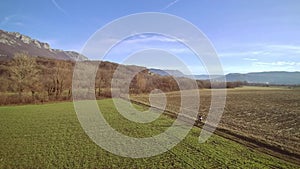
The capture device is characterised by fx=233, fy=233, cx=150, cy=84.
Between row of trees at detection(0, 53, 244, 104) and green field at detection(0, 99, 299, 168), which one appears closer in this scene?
green field at detection(0, 99, 299, 168)

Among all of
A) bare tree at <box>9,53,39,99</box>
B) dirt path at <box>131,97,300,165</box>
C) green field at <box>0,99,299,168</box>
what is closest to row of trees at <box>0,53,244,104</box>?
bare tree at <box>9,53,39,99</box>

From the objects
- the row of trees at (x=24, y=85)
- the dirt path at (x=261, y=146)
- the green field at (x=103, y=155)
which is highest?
the row of trees at (x=24, y=85)

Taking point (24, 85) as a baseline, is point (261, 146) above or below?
below

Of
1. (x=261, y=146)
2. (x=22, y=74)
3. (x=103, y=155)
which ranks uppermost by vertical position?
(x=22, y=74)

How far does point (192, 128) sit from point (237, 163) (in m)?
10.3

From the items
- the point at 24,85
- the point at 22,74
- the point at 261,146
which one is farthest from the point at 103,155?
the point at 22,74

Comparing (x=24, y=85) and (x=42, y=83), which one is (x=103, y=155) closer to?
(x=24, y=85)

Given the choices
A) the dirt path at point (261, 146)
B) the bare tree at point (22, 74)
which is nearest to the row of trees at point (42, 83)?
the bare tree at point (22, 74)

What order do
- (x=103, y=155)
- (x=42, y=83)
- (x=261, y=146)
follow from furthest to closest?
(x=42, y=83)
(x=261, y=146)
(x=103, y=155)

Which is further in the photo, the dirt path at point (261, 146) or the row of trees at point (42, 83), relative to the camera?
the row of trees at point (42, 83)

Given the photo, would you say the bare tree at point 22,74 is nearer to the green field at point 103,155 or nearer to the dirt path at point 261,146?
the green field at point 103,155

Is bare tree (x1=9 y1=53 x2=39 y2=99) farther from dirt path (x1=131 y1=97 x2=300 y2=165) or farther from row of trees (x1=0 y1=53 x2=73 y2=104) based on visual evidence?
dirt path (x1=131 y1=97 x2=300 y2=165)

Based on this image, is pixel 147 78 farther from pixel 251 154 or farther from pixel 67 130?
pixel 251 154

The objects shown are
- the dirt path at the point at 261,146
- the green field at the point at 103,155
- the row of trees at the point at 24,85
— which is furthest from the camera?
the row of trees at the point at 24,85
